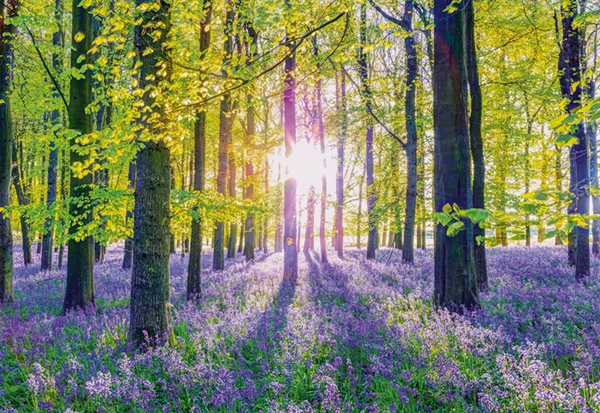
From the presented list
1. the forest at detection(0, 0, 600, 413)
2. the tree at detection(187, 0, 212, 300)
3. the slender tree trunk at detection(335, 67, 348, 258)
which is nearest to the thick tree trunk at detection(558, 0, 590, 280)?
the forest at detection(0, 0, 600, 413)

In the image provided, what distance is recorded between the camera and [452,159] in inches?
264

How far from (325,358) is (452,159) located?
430 centimetres

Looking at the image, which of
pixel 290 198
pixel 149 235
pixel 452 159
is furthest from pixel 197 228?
pixel 452 159

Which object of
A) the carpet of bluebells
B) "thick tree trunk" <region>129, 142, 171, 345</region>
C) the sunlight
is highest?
the sunlight

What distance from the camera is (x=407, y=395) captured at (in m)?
3.91

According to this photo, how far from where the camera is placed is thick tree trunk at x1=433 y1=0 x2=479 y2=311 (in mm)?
6602

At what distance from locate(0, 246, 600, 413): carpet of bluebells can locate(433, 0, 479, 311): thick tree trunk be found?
0.63 meters

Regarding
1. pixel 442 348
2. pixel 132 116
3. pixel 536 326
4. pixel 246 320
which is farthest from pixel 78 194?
pixel 536 326

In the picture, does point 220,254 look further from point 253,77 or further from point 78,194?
point 253,77

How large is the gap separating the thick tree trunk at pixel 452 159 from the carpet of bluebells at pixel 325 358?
0.63 m

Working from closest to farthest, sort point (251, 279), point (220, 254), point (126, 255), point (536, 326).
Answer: point (536, 326) → point (251, 279) → point (220, 254) → point (126, 255)

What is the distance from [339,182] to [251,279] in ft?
36.9

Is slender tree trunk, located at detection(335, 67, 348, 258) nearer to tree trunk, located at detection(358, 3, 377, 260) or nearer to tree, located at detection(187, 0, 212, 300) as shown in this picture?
tree trunk, located at detection(358, 3, 377, 260)

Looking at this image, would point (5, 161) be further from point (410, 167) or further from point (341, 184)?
point (341, 184)
